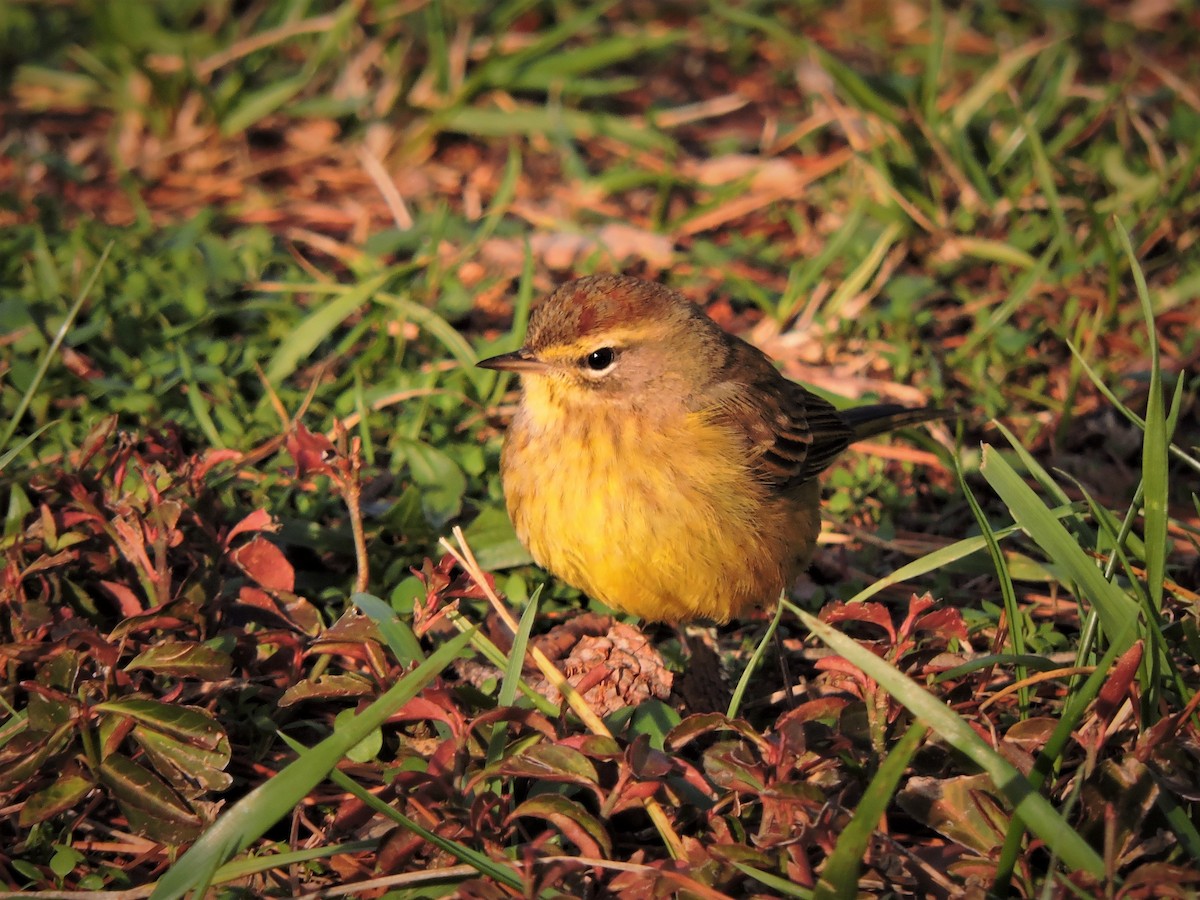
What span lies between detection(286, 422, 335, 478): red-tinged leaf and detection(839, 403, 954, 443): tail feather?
2.16m

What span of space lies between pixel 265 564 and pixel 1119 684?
259 centimetres

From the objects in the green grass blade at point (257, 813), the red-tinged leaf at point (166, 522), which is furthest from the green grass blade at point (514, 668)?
the red-tinged leaf at point (166, 522)

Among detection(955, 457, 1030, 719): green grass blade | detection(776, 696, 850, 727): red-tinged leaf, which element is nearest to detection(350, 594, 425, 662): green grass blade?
detection(776, 696, 850, 727): red-tinged leaf

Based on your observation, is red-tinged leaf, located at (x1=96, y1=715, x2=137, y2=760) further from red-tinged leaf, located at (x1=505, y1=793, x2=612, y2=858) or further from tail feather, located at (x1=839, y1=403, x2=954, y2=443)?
tail feather, located at (x1=839, y1=403, x2=954, y2=443)

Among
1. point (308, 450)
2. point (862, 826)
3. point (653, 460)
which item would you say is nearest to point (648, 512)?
point (653, 460)

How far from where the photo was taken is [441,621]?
405cm

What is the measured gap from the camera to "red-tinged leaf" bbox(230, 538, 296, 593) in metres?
3.96

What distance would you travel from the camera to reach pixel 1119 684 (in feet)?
10.2

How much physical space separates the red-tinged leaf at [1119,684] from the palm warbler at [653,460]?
1222 mm

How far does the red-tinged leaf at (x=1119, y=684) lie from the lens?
10.1ft

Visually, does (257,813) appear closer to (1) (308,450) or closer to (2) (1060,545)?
(1) (308,450)

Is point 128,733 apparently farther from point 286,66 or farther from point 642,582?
point 286,66

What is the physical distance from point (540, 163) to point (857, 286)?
2320mm

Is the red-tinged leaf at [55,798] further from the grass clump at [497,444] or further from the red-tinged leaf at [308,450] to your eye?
the red-tinged leaf at [308,450]
